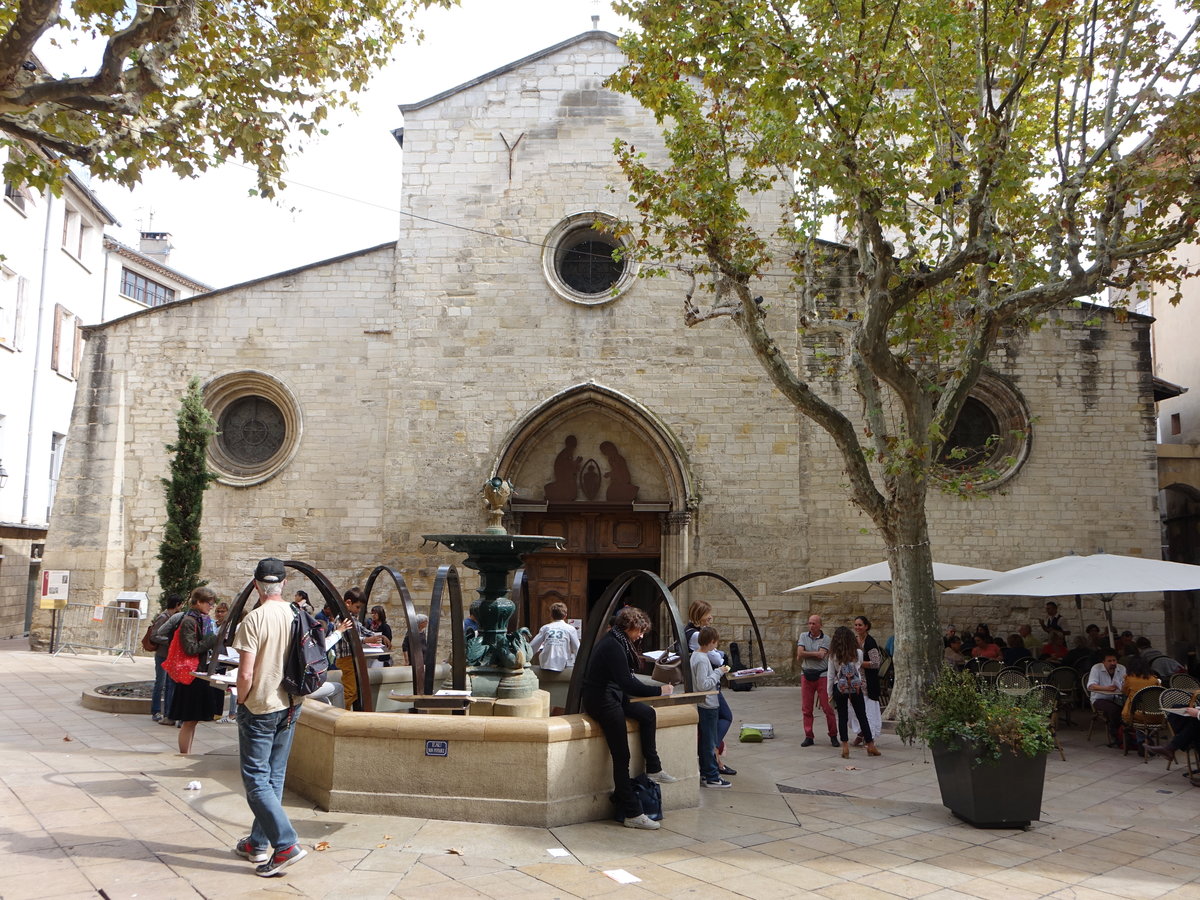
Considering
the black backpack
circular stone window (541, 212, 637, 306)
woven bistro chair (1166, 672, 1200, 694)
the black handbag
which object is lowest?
the black handbag

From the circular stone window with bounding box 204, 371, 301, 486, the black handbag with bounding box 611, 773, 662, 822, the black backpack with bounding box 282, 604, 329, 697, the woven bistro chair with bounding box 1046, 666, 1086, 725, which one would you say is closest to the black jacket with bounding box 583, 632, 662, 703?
the black handbag with bounding box 611, 773, 662, 822

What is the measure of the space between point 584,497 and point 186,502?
6.03 metres

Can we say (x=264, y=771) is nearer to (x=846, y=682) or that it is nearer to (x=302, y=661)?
(x=302, y=661)

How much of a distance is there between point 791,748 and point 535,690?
3.10 metres

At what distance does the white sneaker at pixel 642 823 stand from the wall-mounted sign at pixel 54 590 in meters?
12.4

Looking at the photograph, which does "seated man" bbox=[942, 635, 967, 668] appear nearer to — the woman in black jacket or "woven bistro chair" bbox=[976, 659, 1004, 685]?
"woven bistro chair" bbox=[976, 659, 1004, 685]

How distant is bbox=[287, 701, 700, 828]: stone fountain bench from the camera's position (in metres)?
5.74

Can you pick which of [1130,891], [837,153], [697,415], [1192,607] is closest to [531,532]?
[697,415]

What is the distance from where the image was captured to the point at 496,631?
7.87 metres

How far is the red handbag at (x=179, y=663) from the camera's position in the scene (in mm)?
7512

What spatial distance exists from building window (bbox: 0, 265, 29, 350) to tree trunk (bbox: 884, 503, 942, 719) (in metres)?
19.1

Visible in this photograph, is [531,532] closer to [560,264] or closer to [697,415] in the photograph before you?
[697,415]

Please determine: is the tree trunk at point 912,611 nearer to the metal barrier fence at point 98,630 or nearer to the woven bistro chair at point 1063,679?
the woven bistro chair at point 1063,679

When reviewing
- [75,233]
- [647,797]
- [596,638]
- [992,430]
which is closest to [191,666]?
[596,638]
